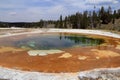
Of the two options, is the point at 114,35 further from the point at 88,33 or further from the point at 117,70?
the point at 117,70

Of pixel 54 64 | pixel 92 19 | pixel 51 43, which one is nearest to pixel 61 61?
pixel 54 64

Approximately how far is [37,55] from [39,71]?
470 cm

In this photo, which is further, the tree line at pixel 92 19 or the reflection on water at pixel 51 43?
the tree line at pixel 92 19

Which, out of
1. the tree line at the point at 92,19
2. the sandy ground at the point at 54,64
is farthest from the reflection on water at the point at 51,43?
the tree line at the point at 92,19

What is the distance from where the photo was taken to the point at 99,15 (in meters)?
73.0

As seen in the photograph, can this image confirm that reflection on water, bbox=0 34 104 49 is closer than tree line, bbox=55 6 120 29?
Yes

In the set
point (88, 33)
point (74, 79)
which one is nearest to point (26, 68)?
point (74, 79)

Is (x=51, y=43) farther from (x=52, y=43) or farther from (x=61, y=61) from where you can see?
(x=61, y=61)

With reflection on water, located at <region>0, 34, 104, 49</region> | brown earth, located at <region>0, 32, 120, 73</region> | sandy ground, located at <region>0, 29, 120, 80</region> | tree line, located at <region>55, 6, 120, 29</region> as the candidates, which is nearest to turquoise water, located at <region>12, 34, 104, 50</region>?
reflection on water, located at <region>0, 34, 104, 49</region>

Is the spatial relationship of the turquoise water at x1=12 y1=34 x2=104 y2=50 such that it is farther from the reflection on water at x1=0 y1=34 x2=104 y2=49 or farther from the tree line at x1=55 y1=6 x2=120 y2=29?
the tree line at x1=55 y1=6 x2=120 y2=29

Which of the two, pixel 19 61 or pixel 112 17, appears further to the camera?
pixel 112 17

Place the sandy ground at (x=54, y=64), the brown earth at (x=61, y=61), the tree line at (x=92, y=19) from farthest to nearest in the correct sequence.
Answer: the tree line at (x=92, y=19)
the brown earth at (x=61, y=61)
the sandy ground at (x=54, y=64)

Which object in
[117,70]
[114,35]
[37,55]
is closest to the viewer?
[117,70]

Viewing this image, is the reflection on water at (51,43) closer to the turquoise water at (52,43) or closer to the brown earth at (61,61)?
the turquoise water at (52,43)
